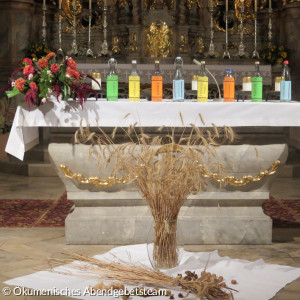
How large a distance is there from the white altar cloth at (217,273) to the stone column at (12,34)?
8.22 metres

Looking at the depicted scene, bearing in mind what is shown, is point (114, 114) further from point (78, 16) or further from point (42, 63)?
point (78, 16)

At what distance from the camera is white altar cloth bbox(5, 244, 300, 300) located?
4535mm

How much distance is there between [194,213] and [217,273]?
1.04 metres

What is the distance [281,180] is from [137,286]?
533 cm

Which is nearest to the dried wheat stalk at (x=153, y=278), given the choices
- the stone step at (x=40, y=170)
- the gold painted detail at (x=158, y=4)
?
the stone step at (x=40, y=170)

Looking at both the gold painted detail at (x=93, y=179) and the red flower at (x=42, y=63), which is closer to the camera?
the red flower at (x=42, y=63)

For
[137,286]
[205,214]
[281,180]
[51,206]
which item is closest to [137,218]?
[205,214]

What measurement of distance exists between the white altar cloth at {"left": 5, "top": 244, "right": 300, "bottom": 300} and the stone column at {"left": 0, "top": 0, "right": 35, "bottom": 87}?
8218 millimetres

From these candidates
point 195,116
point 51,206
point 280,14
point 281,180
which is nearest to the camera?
point 195,116

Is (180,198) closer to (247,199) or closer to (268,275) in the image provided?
(268,275)

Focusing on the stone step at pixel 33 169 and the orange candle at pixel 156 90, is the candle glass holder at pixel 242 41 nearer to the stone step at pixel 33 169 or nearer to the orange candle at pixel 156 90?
the stone step at pixel 33 169

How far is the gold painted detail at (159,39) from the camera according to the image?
42.0 feet

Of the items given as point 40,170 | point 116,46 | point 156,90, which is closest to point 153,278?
point 156,90

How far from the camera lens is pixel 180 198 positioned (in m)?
4.63
